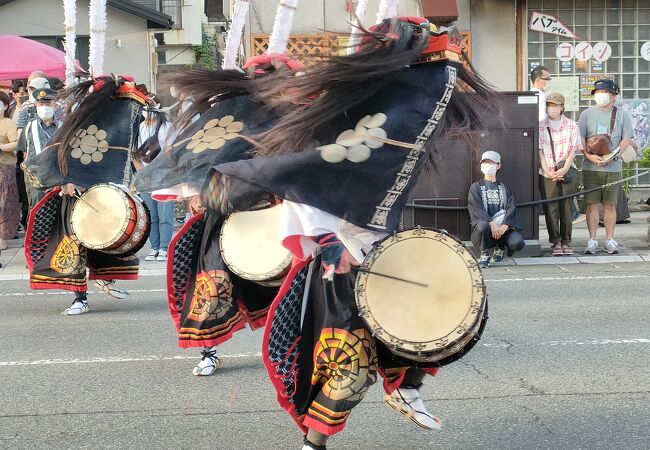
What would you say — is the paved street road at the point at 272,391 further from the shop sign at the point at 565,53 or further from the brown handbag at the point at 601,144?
the shop sign at the point at 565,53

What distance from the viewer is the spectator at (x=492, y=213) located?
10867mm

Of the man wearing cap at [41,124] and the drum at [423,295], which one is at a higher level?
the man wearing cap at [41,124]

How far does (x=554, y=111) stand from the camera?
11.6 meters

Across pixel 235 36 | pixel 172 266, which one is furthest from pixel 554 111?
pixel 172 266

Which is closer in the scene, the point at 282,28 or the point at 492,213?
the point at 282,28

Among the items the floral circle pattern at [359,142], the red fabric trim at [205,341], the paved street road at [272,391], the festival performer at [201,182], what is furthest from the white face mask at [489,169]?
the floral circle pattern at [359,142]

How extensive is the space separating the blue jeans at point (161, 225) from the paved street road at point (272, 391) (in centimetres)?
356

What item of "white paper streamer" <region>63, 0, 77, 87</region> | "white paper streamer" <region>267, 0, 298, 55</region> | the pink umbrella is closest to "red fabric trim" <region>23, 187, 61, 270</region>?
"white paper streamer" <region>63, 0, 77, 87</region>

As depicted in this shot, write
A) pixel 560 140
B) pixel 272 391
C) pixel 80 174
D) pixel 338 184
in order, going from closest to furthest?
pixel 338 184 < pixel 272 391 < pixel 80 174 < pixel 560 140

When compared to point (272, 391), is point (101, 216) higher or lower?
higher

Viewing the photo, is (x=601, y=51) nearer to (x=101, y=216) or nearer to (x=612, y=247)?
(x=612, y=247)

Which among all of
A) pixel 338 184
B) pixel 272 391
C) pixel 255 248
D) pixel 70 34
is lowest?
pixel 272 391

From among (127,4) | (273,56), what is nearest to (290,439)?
(273,56)

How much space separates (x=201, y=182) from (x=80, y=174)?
2.55m
